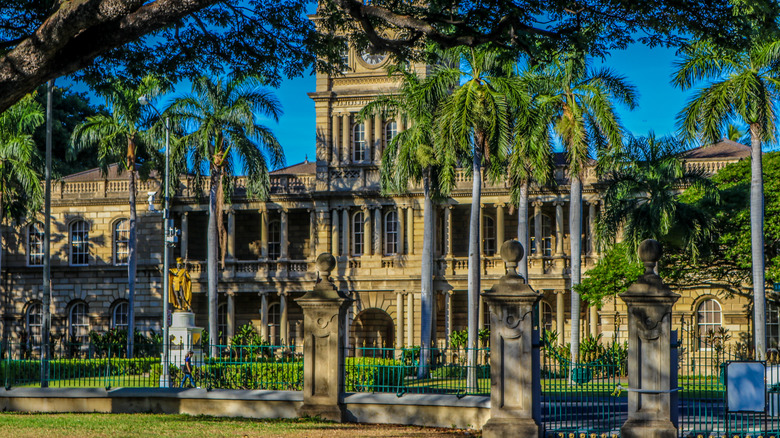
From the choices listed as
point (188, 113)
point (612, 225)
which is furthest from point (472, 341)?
point (188, 113)

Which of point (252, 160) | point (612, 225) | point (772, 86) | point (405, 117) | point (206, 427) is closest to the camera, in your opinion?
point (206, 427)

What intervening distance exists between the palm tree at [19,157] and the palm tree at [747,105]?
914 inches

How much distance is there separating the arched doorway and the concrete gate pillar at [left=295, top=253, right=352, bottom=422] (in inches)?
1117

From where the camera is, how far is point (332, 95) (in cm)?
4334

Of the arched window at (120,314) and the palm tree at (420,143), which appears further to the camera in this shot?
the arched window at (120,314)

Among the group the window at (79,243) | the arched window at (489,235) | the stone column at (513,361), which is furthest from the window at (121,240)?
the stone column at (513,361)

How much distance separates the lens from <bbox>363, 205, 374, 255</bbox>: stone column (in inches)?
A: 1699

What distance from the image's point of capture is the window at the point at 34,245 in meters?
47.1

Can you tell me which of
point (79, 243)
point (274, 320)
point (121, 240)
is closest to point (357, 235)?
point (274, 320)

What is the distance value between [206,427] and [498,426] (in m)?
4.25

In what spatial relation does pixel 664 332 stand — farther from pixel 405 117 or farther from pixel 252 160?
pixel 252 160

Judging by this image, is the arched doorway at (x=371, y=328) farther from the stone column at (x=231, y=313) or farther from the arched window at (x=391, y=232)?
the stone column at (x=231, y=313)

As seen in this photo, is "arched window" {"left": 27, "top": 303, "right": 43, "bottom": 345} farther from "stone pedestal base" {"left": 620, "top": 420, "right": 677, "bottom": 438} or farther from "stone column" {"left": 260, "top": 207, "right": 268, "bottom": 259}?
"stone pedestal base" {"left": 620, "top": 420, "right": 677, "bottom": 438}

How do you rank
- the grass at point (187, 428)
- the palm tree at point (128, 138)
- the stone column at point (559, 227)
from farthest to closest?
the stone column at point (559, 227) < the palm tree at point (128, 138) < the grass at point (187, 428)
